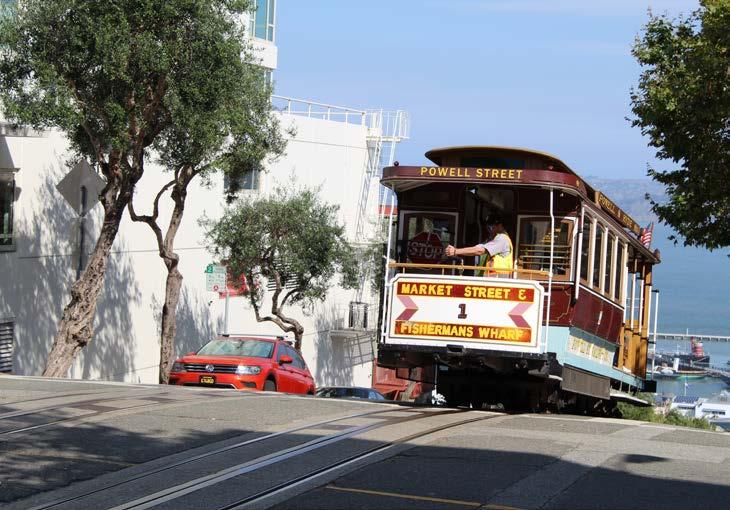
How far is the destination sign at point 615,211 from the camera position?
16.3 m

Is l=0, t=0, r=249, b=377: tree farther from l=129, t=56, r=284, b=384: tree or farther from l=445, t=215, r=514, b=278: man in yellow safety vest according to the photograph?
l=445, t=215, r=514, b=278: man in yellow safety vest

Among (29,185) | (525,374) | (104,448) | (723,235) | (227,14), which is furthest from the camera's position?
(29,185)

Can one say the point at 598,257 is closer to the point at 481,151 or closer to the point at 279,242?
the point at 481,151

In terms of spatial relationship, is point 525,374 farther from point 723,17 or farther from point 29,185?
point 29,185

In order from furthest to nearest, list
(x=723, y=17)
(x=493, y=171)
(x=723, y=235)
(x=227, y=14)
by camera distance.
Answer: (x=227, y=14) < (x=723, y=235) < (x=723, y=17) < (x=493, y=171)

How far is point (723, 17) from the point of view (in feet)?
60.1

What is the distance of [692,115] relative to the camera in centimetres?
1927

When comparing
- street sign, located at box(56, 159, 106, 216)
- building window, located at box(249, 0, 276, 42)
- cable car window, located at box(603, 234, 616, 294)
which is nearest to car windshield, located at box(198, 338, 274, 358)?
street sign, located at box(56, 159, 106, 216)

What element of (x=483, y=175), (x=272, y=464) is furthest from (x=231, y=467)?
(x=483, y=175)

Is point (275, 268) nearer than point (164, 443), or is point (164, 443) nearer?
point (164, 443)

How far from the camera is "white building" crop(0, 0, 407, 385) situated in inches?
1036

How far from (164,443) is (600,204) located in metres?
7.99

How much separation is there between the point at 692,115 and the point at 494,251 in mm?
6353

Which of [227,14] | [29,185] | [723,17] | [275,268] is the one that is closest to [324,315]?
[275,268]
